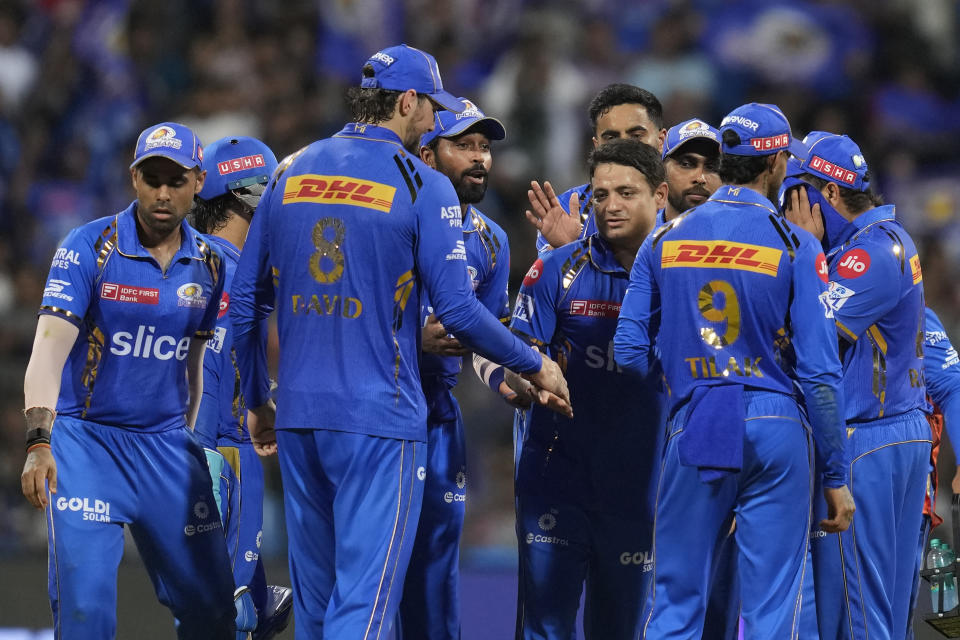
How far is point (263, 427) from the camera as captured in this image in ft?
19.5

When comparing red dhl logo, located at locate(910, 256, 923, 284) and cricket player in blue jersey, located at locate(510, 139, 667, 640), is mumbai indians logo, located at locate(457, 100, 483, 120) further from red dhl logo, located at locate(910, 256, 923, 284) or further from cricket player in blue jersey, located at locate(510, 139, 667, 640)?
red dhl logo, located at locate(910, 256, 923, 284)

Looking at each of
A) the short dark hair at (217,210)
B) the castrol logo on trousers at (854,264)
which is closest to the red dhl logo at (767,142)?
the castrol logo on trousers at (854,264)

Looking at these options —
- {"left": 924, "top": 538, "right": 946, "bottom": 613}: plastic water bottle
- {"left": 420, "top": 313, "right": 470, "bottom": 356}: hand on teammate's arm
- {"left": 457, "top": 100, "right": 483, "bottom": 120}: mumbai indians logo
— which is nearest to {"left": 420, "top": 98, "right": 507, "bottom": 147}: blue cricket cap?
{"left": 457, "top": 100, "right": 483, "bottom": 120}: mumbai indians logo

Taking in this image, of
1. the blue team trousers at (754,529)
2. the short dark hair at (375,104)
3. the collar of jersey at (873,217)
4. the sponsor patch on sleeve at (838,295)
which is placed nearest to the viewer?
the blue team trousers at (754,529)

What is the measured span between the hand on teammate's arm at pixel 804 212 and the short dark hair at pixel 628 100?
82 centimetres

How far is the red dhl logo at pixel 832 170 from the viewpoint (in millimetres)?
6270

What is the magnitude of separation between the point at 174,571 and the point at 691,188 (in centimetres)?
312

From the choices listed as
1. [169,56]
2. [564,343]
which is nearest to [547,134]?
[169,56]

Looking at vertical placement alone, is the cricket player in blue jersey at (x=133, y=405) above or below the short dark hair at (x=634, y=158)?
below

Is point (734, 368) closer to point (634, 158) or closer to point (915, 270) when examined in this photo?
point (634, 158)

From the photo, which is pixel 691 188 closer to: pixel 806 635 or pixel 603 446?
pixel 603 446

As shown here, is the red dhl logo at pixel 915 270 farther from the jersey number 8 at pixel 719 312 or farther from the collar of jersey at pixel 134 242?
the collar of jersey at pixel 134 242

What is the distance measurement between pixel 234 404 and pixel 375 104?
2.13 metres

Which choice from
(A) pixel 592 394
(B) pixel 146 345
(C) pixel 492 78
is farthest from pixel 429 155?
(C) pixel 492 78
